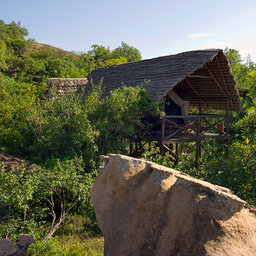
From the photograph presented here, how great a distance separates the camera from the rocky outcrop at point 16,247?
13.9 ft

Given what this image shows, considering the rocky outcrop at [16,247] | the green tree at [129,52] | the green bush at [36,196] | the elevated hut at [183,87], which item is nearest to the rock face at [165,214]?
the rocky outcrop at [16,247]

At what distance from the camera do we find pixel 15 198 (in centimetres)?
493

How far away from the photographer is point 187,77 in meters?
11.1

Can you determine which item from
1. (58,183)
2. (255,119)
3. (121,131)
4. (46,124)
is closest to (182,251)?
(255,119)

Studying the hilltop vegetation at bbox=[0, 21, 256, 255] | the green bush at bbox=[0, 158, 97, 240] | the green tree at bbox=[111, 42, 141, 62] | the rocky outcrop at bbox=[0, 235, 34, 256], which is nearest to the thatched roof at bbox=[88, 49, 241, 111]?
the hilltop vegetation at bbox=[0, 21, 256, 255]

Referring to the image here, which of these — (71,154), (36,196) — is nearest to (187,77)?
(71,154)

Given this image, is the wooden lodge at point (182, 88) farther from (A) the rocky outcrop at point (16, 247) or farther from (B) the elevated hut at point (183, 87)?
(A) the rocky outcrop at point (16, 247)

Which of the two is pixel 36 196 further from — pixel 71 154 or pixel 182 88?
pixel 182 88

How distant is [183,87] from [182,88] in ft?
0.42

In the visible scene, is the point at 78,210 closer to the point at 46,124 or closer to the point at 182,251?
the point at 46,124

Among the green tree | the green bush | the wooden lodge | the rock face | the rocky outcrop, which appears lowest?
the rocky outcrop

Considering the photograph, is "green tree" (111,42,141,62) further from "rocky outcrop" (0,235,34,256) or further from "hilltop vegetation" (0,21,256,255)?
"rocky outcrop" (0,235,34,256)

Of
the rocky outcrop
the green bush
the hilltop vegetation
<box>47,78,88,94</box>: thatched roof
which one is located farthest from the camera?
<box>47,78,88,94</box>: thatched roof

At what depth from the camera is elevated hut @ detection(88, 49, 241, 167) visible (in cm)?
866
